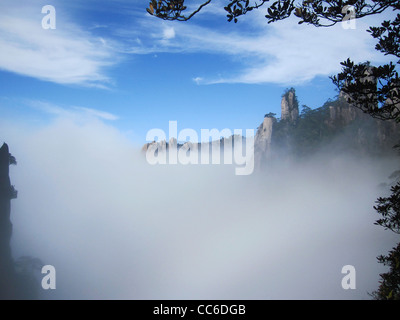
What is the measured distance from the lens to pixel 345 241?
40.2m

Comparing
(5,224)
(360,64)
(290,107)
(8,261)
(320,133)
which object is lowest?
(8,261)

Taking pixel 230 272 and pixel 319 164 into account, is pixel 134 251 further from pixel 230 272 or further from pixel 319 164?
pixel 319 164

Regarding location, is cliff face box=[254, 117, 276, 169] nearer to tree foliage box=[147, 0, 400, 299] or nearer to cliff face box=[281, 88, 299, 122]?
cliff face box=[281, 88, 299, 122]

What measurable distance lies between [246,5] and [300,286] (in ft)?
143

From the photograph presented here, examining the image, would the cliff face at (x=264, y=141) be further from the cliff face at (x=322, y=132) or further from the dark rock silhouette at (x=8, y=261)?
the dark rock silhouette at (x=8, y=261)

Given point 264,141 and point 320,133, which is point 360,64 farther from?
point 264,141

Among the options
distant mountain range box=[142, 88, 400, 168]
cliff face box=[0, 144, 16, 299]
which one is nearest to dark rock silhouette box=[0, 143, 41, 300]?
cliff face box=[0, 144, 16, 299]

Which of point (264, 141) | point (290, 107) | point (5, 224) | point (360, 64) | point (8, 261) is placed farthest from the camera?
point (264, 141)

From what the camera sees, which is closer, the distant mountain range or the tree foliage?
the tree foliage

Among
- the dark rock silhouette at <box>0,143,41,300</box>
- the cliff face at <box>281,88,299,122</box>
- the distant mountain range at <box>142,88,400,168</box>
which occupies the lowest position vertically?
the dark rock silhouette at <box>0,143,41,300</box>

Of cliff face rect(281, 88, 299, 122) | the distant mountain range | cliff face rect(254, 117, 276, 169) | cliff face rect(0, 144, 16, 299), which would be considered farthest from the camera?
cliff face rect(254, 117, 276, 169)

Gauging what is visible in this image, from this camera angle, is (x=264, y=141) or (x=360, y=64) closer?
(x=360, y=64)

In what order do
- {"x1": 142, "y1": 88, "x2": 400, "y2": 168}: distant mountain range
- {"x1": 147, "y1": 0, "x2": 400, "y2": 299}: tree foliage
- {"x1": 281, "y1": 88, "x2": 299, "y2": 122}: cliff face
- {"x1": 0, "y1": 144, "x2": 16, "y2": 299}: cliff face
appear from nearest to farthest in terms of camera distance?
{"x1": 147, "y1": 0, "x2": 400, "y2": 299}: tree foliage, {"x1": 0, "y1": 144, "x2": 16, "y2": 299}: cliff face, {"x1": 142, "y1": 88, "x2": 400, "y2": 168}: distant mountain range, {"x1": 281, "y1": 88, "x2": 299, "y2": 122}: cliff face

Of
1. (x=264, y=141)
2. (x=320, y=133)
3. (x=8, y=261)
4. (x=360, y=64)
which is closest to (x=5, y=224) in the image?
(x=8, y=261)
